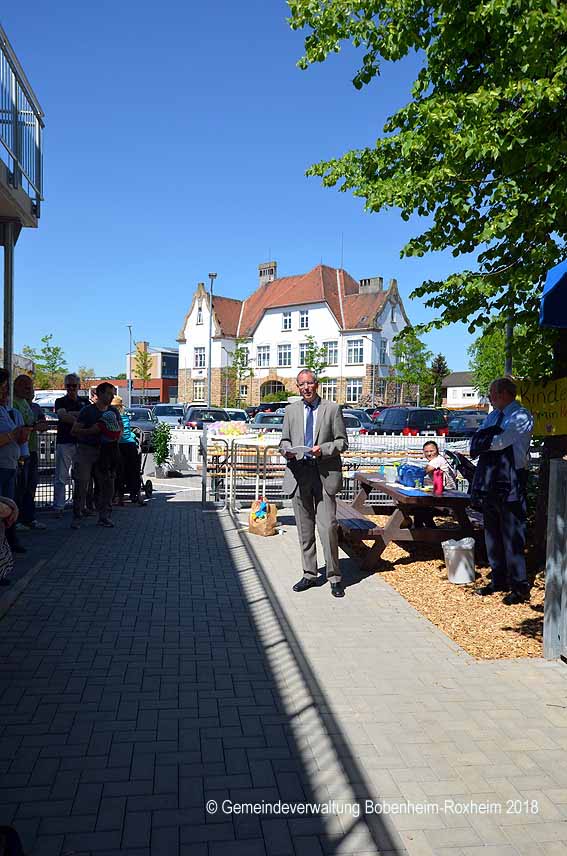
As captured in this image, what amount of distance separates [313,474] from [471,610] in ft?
6.18

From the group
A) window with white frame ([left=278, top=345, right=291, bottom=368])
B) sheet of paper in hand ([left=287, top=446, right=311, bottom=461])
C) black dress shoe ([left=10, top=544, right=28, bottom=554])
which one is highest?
window with white frame ([left=278, top=345, right=291, bottom=368])

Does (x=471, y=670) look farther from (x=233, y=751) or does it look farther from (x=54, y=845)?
(x=54, y=845)

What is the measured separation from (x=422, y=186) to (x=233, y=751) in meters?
4.96

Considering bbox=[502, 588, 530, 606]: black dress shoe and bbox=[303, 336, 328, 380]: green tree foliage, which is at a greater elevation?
bbox=[303, 336, 328, 380]: green tree foliage

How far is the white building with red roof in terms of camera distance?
6116 centimetres

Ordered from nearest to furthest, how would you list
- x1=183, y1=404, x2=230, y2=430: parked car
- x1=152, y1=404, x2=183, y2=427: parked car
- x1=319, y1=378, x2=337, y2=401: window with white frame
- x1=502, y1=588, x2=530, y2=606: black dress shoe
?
x1=502, y1=588, x2=530, y2=606: black dress shoe → x1=183, y1=404, x2=230, y2=430: parked car → x1=152, y1=404, x2=183, y2=427: parked car → x1=319, y1=378, x2=337, y2=401: window with white frame

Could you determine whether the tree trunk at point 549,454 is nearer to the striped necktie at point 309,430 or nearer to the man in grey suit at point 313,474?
the man in grey suit at point 313,474

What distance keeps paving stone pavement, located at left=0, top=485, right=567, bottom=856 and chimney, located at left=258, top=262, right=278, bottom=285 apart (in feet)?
223

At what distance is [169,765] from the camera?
3.38 m

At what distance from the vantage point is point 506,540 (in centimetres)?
635

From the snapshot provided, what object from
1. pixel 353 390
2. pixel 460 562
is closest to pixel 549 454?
pixel 460 562

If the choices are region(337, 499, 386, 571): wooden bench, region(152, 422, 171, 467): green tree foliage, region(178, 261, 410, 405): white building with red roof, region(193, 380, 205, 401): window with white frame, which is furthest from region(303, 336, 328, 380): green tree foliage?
region(337, 499, 386, 571): wooden bench

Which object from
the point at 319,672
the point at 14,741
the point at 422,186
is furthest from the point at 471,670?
the point at 422,186

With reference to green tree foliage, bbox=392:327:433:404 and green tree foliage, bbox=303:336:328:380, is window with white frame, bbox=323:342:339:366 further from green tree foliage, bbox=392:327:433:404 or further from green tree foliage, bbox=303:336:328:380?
green tree foliage, bbox=392:327:433:404
